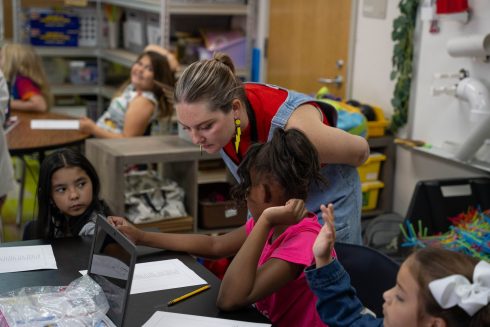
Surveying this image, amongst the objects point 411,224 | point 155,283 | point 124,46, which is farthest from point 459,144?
point 124,46

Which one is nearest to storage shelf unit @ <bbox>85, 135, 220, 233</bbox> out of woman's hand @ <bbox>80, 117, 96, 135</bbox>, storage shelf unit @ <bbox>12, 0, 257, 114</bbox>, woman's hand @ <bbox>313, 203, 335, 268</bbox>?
woman's hand @ <bbox>80, 117, 96, 135</bbox>

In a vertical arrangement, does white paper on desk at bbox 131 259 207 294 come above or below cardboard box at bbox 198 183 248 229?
above

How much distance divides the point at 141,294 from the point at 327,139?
0.62 meters

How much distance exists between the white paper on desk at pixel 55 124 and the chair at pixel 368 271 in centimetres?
226

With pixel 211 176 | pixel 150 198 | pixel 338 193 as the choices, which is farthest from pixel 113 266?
pixel 211 176

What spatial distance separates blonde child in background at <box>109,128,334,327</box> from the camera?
5.25ft

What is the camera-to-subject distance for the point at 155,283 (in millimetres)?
1741

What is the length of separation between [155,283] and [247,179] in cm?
36

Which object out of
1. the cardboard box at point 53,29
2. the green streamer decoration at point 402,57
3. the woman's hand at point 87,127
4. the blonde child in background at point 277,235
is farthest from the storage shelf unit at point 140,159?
the cardboard box at point 53,29

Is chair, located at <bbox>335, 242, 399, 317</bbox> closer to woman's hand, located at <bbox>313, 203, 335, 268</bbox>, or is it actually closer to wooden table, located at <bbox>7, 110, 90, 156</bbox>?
woman's hand, located at <bbox>313, 203, 335, 268</bbox>

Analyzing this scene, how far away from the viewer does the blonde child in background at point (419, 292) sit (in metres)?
1.20

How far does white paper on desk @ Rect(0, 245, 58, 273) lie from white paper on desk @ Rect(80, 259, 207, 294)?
0.43 feet

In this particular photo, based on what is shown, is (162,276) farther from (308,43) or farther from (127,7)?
(127,7)

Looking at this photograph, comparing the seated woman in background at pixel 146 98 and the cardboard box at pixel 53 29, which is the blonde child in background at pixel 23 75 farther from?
the cardboard box at pixel 53 29
